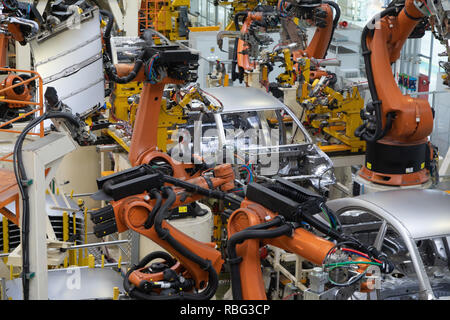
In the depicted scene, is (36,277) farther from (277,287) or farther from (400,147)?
(400,147)

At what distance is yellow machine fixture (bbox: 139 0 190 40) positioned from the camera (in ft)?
56.7

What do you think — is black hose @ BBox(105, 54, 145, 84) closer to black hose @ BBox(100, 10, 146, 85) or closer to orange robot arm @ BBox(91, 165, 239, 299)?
black hose @ BBox(100, 10, 146, 85)

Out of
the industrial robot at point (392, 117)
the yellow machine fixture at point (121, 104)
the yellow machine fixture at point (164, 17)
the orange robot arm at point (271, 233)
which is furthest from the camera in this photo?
the yellow machine fixture at point (164, 17)

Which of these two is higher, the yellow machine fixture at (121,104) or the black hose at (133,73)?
the black hose at (133,73)

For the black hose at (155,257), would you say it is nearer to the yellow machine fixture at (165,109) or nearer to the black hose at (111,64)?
the black hose at (111,64)

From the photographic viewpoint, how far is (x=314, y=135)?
10922 millimetres

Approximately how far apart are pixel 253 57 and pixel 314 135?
2105 millimetres

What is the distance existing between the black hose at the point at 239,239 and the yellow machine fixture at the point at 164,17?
42.5 ft

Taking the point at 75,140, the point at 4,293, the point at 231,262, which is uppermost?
the point at 75,140

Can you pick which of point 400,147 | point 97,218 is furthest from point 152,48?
point 400,147

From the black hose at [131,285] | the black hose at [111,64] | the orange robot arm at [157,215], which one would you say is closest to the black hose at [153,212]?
the orange robot arm at [157,215]

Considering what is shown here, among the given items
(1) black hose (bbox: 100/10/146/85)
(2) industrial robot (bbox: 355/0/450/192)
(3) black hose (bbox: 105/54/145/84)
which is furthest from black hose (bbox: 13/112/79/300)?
(2) industrial robot (bbox: 355/0/450/192)

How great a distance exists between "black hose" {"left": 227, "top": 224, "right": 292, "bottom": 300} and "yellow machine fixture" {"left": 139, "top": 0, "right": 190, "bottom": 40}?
12961 mm

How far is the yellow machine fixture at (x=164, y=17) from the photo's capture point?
17.3 m
